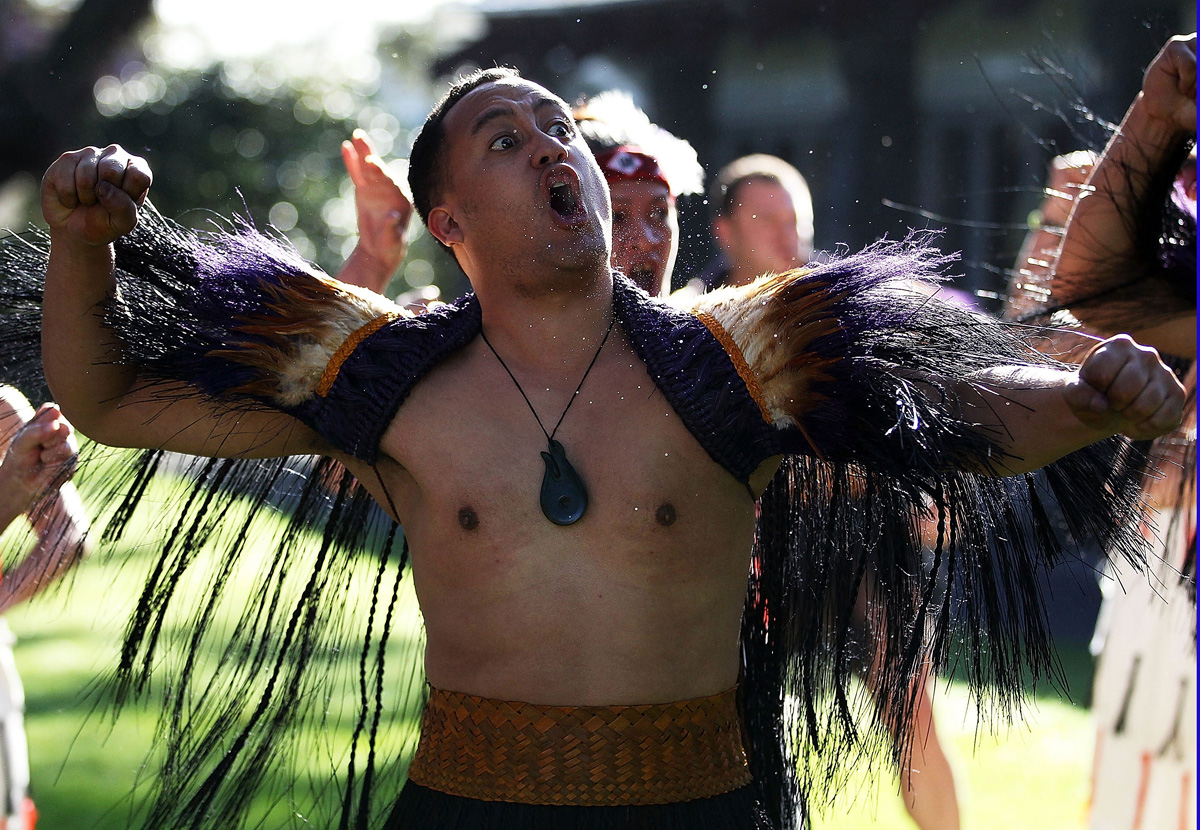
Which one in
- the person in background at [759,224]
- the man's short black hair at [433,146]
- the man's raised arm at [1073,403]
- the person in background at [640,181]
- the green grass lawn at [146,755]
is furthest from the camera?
the green grass lawn at [146,755]

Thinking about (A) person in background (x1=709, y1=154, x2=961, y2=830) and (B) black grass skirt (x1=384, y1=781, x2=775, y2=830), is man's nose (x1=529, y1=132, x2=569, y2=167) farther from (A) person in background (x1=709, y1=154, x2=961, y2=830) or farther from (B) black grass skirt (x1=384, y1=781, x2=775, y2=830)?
(A) person in background (x1=709, y1=154, x2=961, y2=830)

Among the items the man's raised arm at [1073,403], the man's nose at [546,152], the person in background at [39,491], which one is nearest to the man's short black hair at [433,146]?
the man's nose at [546,152]

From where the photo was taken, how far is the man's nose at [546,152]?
2.05 meters

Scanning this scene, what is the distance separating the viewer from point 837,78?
12.1m

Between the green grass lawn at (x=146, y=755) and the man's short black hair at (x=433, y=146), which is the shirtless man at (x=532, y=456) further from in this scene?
the green grass lawn at (x=146, y=755)

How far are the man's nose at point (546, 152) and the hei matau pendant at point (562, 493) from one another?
0.47 m

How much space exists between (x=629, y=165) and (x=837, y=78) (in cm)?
984

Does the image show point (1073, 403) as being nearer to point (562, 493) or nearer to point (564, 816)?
point (562, 493)

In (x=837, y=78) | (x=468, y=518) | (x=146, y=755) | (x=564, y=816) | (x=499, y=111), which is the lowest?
(x=146, y=755)

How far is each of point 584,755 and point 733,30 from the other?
11555 millimetres

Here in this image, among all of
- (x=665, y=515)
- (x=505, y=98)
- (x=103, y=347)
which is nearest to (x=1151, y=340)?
(x=665, y=515)

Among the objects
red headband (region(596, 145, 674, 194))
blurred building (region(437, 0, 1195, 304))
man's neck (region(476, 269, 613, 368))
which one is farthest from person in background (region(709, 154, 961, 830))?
blurred building (region(437, 0, 1195, 304))

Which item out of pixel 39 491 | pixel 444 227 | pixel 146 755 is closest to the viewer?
pixel 444 227

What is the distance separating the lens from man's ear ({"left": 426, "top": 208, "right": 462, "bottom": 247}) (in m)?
2.18
